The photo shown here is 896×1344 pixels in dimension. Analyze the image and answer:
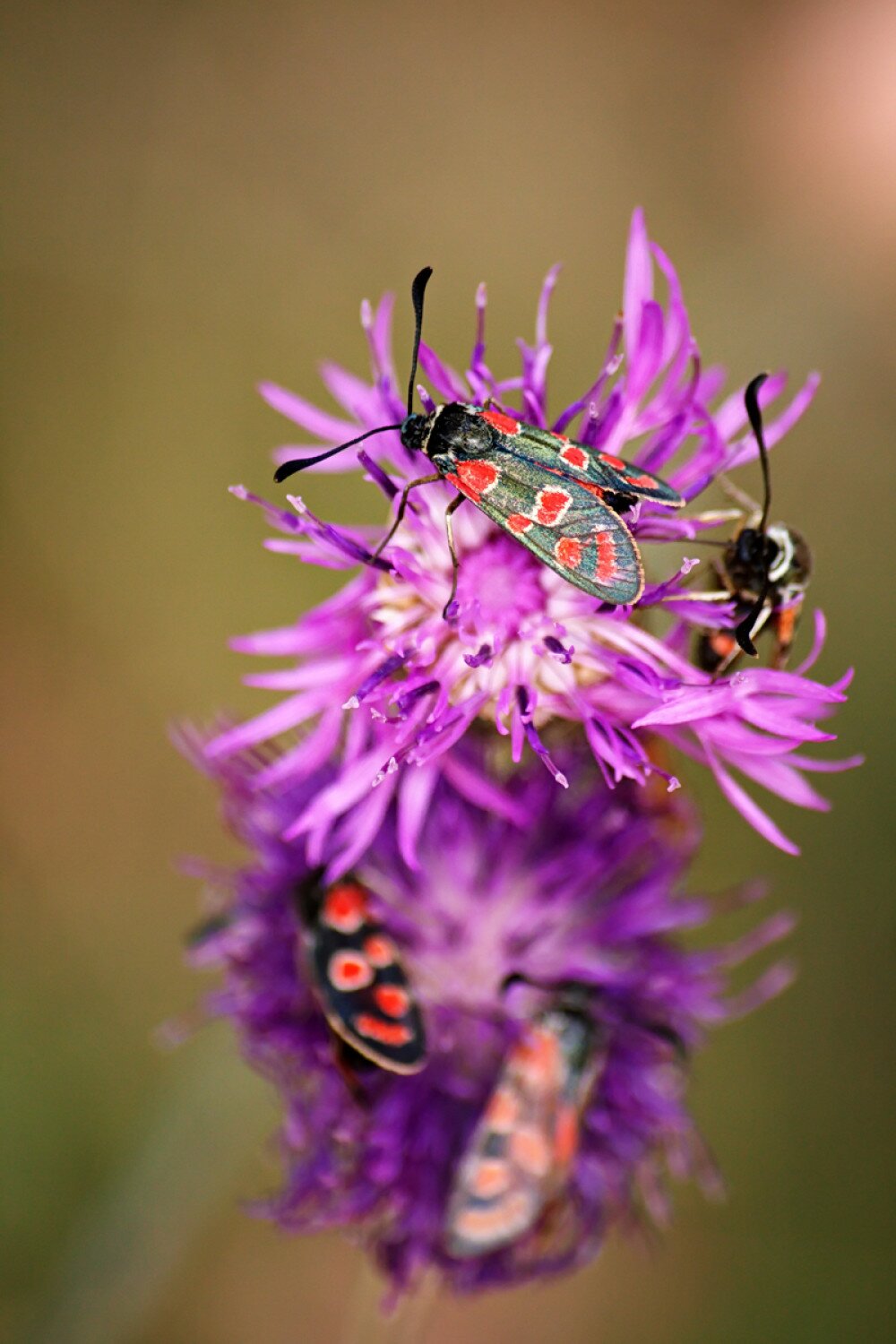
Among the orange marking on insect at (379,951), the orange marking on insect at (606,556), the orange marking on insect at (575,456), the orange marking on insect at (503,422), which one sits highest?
the orange marking on insect at (503,422)

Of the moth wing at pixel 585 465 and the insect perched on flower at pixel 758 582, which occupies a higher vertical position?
the moth wing at pixel 585 465

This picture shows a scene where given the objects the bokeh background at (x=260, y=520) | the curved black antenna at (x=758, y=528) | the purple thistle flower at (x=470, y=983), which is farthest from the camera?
the bokeh background at (x=260, y=520)

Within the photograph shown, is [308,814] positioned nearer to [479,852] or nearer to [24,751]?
[479,852]

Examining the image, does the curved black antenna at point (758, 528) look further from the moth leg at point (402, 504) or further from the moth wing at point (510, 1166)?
the moth wing at point (510, 1166)

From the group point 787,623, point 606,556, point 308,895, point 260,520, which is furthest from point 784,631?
point 260,520

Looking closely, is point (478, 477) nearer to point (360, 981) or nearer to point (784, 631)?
point (784, 631)

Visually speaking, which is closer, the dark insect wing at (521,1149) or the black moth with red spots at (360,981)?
the black moth with red spots at (360,981)

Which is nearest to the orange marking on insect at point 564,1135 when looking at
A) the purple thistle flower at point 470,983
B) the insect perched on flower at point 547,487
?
the purple thistle flower at point 470,983
